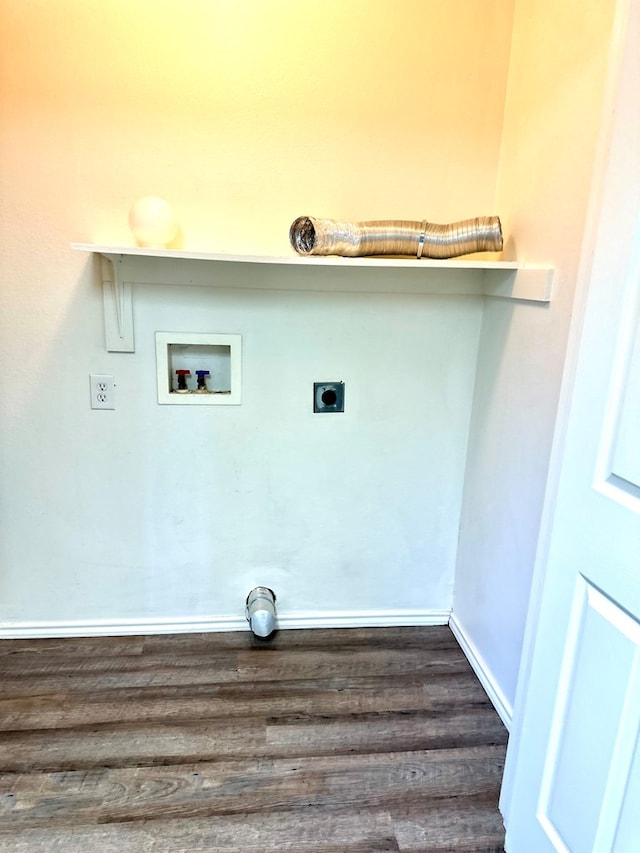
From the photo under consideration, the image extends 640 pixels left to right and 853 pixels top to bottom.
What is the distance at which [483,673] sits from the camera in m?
1.94

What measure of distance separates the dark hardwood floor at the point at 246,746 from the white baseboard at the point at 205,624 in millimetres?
35

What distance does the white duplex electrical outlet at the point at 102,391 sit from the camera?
1897mm

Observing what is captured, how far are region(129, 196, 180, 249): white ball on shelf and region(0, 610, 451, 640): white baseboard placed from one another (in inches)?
56.6

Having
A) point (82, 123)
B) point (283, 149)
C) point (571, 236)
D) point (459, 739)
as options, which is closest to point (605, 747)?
point (459, 739)

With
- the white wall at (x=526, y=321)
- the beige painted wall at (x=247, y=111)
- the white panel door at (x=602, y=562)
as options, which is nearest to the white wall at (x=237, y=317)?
the beige painted wall at (x=247, y=111)

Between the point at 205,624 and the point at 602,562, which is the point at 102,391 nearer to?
the point at 205,624

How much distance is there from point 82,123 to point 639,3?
1540mm

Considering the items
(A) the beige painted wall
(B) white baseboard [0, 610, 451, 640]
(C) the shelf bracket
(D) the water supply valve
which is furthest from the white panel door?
(C) the shelf bracket

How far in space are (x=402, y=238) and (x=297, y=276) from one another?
386mm

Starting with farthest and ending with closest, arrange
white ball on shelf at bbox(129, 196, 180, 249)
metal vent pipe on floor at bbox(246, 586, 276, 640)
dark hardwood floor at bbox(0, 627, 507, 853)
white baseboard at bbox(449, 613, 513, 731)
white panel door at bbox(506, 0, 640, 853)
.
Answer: metal vent pipe on floor at bbox(246, 586, 276, 640) < white baseboard at bbox(449, 613, 513, 731) < white ball on shelf at bbox(129, 196, 180, 249) < dark hardwood floor at bbox(0, 627, 507, 853) < white panel door at bbox(506, 0, 640, 853)

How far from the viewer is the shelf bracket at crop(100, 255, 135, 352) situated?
1.81 metres

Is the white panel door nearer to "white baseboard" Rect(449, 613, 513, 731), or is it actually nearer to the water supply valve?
"white baseboard" Rect(449, 613, 513, 731)

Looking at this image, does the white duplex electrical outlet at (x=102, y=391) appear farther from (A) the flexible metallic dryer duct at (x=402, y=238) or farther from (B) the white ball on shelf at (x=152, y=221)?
(A) the flexible metallic dryer duct at (x=402, y=238)

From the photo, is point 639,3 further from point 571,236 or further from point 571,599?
point 571,599
